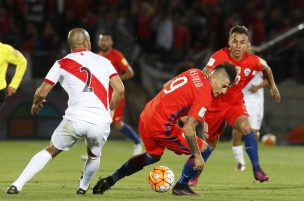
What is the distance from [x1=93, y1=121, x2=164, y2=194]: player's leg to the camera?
10.2 metres

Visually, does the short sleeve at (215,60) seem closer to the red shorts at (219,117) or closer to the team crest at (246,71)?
the team crest at (246,71)

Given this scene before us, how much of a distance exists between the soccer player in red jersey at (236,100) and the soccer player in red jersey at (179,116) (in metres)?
1.32

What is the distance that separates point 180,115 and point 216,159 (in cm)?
677

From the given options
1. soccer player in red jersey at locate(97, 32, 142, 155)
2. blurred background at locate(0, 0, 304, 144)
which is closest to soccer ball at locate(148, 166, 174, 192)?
soccer player in red jersey at locate(97, 32, 142, 155)

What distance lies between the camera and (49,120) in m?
20.8

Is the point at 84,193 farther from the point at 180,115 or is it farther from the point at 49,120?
the point at 49,120

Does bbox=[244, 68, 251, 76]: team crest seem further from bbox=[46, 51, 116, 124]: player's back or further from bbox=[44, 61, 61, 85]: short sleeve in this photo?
bbox=[44, 61, 61, 85]: short sleeve

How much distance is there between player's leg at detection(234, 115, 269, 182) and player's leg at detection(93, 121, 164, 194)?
2077 mm

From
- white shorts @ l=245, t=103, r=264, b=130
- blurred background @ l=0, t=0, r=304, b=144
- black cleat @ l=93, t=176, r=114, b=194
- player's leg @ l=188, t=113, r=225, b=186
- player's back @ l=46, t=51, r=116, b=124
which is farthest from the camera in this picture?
blurred background @ l=0, t=0, r=304, b=144

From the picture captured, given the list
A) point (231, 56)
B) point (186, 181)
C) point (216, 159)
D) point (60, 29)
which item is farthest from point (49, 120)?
point (186, 181)

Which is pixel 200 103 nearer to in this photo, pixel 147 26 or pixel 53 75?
pixel 53 75

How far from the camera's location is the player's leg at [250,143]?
39.5 feet

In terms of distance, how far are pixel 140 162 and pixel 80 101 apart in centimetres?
99

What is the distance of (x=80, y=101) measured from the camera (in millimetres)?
9906
